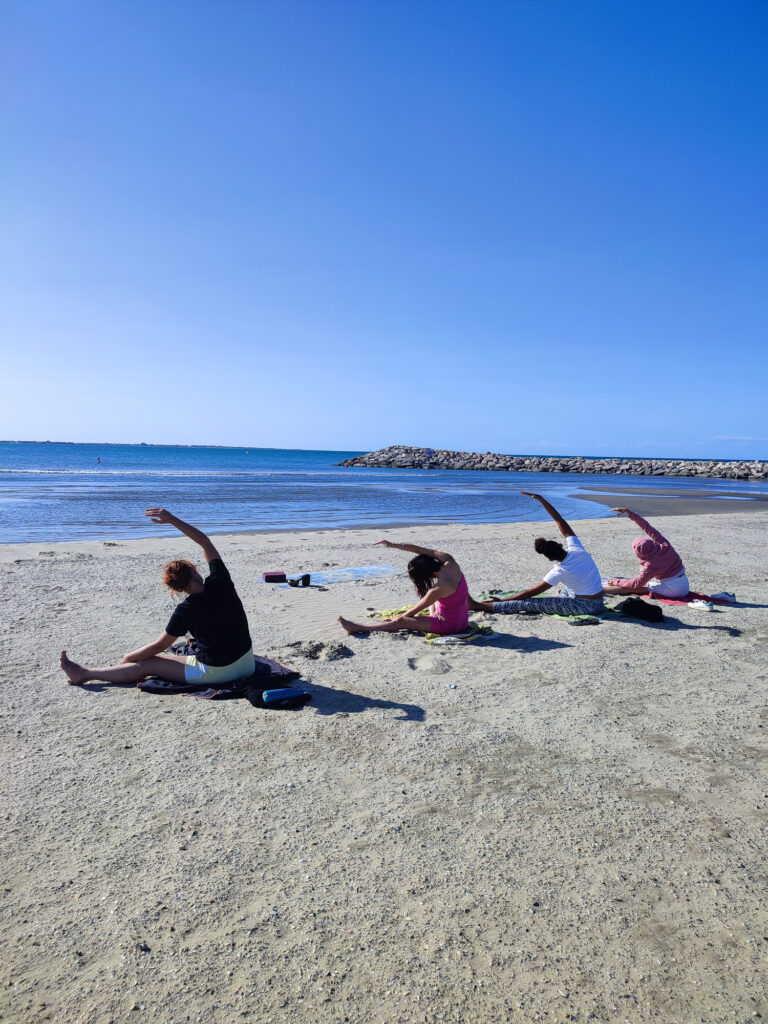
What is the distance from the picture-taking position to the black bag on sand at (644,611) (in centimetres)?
799

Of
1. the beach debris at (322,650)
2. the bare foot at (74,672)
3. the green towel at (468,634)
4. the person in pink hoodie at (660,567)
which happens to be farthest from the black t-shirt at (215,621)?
the person in pink hoodie at (660,567)

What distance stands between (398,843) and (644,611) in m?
5.58

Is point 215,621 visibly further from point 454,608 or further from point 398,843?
point 454,608

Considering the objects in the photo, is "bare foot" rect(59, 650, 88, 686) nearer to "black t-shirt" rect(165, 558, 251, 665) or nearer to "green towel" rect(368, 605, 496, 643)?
"black t-shirt" rect(165, 558, 251, 665)

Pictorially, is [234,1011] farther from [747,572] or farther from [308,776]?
[747,572]

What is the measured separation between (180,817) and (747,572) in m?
11.2

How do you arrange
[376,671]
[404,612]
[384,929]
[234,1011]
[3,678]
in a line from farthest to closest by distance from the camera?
[404,612], [376,671], [3,678], [384,929], [234,1011]

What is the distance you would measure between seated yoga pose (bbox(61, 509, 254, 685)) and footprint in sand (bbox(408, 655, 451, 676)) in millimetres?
1603

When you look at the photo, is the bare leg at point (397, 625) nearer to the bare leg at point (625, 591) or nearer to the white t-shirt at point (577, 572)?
the white t-shirt at point (577, 572)

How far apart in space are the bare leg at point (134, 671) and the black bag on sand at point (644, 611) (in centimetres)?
540

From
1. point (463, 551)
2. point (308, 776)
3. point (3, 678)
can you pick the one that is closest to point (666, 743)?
point (308, 776)

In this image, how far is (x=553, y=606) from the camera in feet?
27.2

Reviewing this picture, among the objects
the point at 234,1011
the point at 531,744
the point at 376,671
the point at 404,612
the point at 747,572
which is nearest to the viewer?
the point at 234,1011

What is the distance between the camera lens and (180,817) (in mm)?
3664
